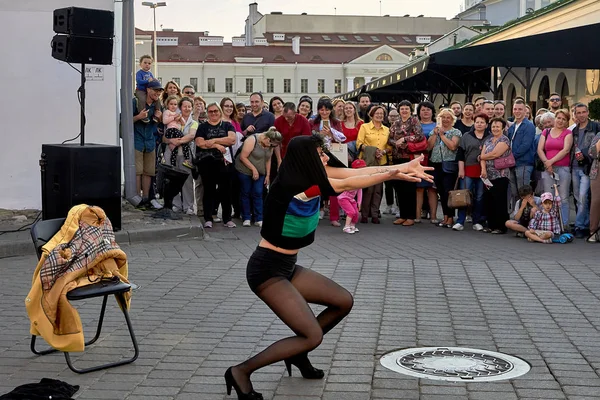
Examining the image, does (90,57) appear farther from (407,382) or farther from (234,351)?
(407,382)

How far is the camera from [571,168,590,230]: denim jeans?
13617 mm

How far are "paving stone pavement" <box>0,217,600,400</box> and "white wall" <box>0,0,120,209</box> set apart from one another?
3.27 metres

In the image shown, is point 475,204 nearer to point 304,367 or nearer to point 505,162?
point 505,162

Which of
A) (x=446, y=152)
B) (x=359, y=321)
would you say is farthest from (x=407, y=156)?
(x=359, y=321)

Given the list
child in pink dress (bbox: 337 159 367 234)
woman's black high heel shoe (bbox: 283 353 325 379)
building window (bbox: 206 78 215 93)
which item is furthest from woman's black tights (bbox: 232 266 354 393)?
building window (bbox: 206 78 215 93)

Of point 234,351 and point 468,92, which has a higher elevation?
point 468,92

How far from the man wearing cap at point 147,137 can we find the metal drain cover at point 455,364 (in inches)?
362

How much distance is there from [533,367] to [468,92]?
20709 millimetres

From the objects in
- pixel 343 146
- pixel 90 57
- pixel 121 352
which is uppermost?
pixel 90 57

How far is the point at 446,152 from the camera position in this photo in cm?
1488

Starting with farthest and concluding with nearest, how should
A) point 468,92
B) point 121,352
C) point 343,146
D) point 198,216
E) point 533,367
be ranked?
point 468,92 → point 198,216 → point 343,146 → point 121,352 → point 533,367

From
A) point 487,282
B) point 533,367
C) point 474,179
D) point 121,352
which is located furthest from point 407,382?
point 474,179

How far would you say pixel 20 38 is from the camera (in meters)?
14.6

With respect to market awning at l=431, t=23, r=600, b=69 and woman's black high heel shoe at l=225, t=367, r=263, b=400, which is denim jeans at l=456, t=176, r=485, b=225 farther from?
woman's black high heel shoe at l=225, t=367, r=263, b=400
